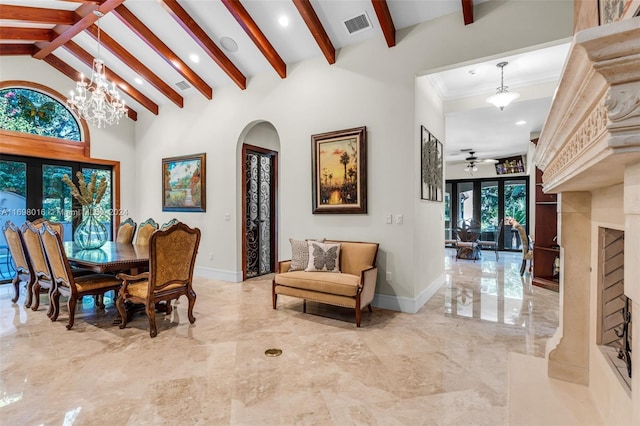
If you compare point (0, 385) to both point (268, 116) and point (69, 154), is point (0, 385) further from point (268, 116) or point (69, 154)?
point (69, 154)

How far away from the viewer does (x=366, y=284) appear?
357 cm

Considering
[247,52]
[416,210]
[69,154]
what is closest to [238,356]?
[416,210]

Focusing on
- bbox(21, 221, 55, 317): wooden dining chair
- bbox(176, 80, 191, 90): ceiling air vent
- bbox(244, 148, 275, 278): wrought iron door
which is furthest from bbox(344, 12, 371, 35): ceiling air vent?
bbox(21, 221, 55, 317): wooden dining chair

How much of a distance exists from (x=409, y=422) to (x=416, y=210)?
260 centimetres

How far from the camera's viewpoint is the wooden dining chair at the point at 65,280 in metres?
3.29

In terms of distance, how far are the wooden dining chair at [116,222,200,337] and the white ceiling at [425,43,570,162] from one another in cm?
370

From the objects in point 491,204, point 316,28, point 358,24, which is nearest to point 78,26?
point 316,28

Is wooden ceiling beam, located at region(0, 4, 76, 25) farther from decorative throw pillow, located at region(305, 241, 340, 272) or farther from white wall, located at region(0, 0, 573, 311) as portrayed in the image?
decorative throw pillow, located at region(305, 241, 340, 272)

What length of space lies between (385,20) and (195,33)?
2.65 metres

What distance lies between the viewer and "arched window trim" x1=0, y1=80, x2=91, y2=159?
5371 millimetres

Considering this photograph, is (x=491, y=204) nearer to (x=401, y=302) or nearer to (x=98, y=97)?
(x=401, y=302)

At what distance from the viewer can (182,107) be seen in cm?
631

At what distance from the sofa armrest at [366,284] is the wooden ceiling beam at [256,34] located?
333 centimetres

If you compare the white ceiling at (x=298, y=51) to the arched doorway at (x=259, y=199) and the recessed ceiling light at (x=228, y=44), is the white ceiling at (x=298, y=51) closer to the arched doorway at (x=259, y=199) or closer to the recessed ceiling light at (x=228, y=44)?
the recessed ceiling light at (x=228, y=44)
